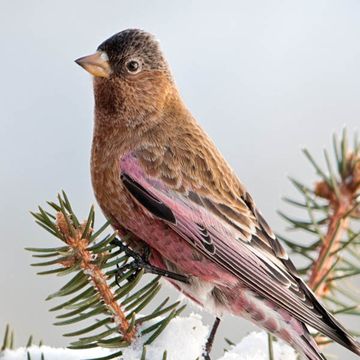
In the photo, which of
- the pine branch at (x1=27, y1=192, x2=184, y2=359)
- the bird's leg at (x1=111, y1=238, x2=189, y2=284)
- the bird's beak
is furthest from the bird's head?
the pine branch at (x1=27, y1=192, x2=184, y2=359)

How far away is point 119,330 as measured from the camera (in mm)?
2260

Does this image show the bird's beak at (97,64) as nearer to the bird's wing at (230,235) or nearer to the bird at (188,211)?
the bird at (188,211)

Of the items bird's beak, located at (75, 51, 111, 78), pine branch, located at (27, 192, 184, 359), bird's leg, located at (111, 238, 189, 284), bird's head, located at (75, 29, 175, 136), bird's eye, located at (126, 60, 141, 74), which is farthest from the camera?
bird's eye, located at (126, 60, 141, 74)

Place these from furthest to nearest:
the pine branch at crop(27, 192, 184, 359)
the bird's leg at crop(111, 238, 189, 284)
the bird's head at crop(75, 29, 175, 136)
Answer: the bird's head at crop(75, 29, 175, 136), the bird's leg at crop(111, 238, 189, 284), the pine branch at crop(27, 192, 184, 359)

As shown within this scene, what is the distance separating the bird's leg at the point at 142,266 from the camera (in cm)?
264

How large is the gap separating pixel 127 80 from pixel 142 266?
1.10 meters

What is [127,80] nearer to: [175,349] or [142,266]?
[142,266]

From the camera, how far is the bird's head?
3.35 metres

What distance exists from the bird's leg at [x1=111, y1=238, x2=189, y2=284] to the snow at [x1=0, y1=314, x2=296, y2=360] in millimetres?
295

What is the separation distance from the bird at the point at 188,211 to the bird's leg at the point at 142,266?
0.03m

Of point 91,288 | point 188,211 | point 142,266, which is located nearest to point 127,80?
point 188,211

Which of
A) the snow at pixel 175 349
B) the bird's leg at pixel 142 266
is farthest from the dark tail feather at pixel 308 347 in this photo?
the bird's leg at pixel 142 266

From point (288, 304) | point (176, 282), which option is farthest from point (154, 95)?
point (288, 304)

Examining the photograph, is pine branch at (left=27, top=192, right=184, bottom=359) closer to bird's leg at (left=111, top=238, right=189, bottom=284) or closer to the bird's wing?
bird's leg at (left=111, top=238, right=189, bottom=284)
